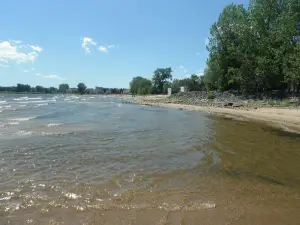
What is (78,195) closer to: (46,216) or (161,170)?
(46,216)

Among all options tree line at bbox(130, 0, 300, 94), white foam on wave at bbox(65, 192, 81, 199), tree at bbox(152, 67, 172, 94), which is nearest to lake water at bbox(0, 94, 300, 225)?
white foam on wave at bbox(65, 192, 81, 199)

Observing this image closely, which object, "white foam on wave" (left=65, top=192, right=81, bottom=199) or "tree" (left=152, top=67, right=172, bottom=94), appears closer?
"white foam on wave" (left=65, top=192, right=81, bottom=199)

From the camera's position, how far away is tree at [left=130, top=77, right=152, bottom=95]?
467 ft

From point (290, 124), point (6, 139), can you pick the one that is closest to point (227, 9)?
point (290, 124)

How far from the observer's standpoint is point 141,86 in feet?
505

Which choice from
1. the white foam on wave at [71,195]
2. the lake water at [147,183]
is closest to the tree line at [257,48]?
the lake water at [147,183]

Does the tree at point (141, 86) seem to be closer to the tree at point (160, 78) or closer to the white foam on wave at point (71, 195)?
the tree at point (160, 78)

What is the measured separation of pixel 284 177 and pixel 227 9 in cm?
5201

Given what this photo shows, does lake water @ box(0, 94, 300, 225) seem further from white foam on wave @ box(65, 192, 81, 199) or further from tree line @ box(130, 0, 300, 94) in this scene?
tree line @ box(130, 0, 300, 94)

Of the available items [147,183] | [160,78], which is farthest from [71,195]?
[160,78]

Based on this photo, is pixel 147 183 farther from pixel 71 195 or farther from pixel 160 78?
pixel 160 78

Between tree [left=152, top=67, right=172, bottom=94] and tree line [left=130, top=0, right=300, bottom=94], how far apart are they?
73035 mm

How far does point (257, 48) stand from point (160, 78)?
91066mm

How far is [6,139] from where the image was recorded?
1359cm
